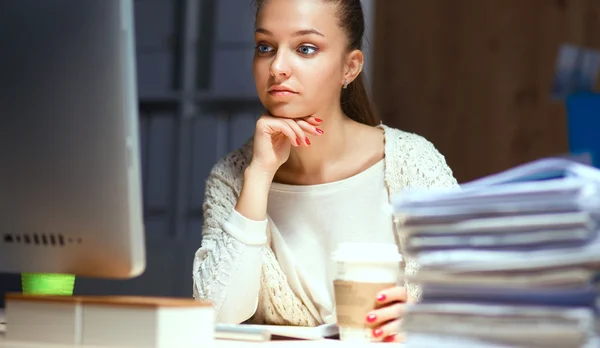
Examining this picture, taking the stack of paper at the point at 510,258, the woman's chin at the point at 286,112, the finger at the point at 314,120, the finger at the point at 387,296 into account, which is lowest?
the stack of paper at the point at 510,258

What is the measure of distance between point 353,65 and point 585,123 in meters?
0.57

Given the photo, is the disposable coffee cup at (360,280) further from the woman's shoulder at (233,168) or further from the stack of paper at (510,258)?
the woman's shoulder at (233,168)

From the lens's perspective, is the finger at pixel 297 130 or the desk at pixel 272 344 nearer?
the desk at pixel 272 344

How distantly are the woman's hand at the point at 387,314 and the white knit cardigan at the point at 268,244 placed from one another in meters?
0.53

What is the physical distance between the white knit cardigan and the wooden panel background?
166cm

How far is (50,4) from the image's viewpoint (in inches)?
38.5

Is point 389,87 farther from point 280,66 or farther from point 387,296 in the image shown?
point 387,296

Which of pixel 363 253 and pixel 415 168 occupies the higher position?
pixel 415 168

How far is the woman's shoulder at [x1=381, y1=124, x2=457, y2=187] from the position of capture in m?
1.76

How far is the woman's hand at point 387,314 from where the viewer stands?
44.1 inches

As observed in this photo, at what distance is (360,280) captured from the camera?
1122 mm

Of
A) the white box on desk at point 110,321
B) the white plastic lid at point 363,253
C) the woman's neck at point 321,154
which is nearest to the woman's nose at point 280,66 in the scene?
the woman's neck at point 321,154

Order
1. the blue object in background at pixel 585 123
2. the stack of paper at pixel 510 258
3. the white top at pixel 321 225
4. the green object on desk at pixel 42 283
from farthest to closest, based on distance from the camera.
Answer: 1. the white top at pixel 321 225
2. the blue object in background at pixel 585 123
3. the green object on desk at pixel 42 283
4. the stack of paper at pixel 510 258


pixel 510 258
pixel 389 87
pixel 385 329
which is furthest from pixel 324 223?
pixel 389 87
